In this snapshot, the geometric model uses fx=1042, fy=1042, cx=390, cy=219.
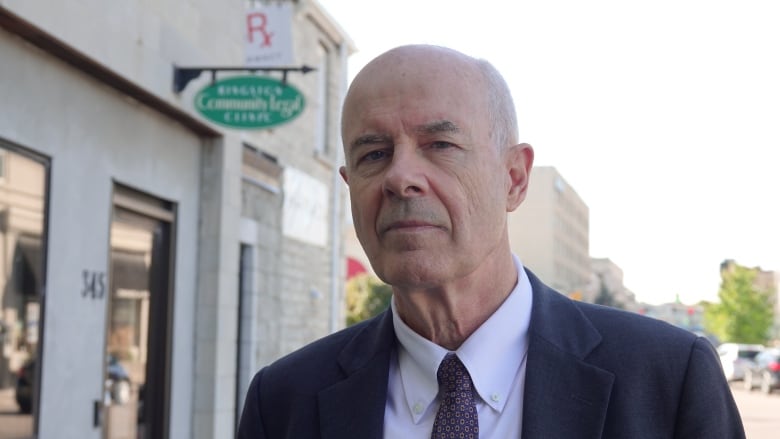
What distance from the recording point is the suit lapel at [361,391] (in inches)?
82.4

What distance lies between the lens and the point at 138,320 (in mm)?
8891

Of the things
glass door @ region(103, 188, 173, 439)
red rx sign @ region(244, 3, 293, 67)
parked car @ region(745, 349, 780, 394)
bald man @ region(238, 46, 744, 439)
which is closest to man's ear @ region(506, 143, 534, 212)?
bald man @ region(238, 46, 744, 439)

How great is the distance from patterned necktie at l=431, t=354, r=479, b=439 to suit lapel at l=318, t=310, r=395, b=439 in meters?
0.14

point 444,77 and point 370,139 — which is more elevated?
point 444,77

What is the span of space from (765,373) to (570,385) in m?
33.9

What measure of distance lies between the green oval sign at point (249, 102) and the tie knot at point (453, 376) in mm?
6905

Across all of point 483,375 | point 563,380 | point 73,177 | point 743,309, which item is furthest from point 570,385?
point 743,309

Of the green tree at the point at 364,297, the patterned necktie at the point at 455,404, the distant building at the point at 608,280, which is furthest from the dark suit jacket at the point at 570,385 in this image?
the distant building at the point at 608,280

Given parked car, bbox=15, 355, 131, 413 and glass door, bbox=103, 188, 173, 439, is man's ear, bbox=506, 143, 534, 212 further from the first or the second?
glass door, bbox=103, 188, 173, 439

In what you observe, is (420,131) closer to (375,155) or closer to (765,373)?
(375,155)

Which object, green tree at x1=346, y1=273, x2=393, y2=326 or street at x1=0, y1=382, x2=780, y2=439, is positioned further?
green tree at x1=346, y1=273, x2=393, y2=326

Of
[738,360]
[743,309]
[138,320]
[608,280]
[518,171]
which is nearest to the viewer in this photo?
[518,171]

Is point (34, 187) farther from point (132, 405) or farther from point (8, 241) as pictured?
point (132, 405)

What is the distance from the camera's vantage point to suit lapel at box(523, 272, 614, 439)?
1913mm
